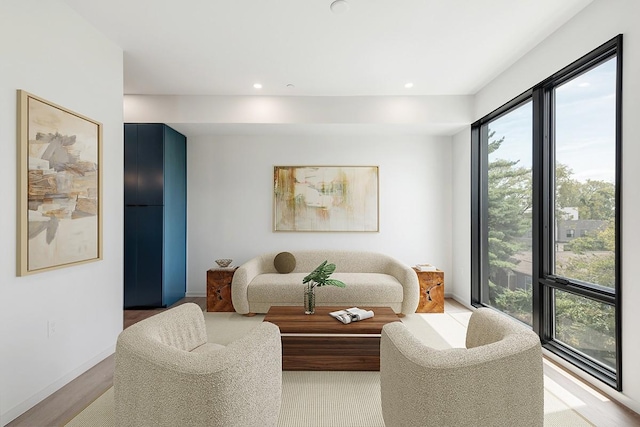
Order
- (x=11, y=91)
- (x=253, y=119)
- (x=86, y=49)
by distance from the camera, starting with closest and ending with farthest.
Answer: (x=11, y=91)
(x=86, y=49)
(x=253, y=119)

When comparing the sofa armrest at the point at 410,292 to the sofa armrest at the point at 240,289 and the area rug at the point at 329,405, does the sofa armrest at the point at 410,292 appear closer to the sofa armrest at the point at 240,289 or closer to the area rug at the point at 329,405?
the area rug at the point at 329,405

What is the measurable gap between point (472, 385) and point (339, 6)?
8.28ft

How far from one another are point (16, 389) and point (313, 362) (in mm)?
1925

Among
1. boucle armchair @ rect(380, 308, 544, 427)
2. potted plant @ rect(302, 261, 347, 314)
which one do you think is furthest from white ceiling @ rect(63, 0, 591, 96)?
boucle armchair @ rect(380, 308, 544, 427)

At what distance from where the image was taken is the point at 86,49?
8.89 feet

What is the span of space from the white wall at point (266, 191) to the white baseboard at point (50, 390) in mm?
2200

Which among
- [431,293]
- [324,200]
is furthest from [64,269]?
[431,293]

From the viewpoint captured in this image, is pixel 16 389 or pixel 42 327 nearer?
pixel 16 389

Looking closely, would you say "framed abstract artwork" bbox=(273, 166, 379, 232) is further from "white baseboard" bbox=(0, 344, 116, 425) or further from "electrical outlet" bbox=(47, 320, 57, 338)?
"electrical outlet" bbox=(47, 320, 57, 338)

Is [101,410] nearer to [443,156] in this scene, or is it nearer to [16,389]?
[16,389]

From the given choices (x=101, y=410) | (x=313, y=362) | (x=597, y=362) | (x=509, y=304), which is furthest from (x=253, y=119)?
(x=597, y=362)

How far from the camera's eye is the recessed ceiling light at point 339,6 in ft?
7.96

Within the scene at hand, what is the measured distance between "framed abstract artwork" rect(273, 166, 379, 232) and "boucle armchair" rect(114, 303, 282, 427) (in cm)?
339

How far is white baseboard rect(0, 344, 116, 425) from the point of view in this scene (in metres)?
2.02
